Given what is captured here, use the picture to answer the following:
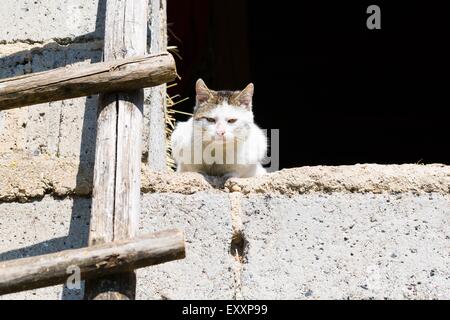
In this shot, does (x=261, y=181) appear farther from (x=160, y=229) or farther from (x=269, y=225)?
(x=160, y=229)

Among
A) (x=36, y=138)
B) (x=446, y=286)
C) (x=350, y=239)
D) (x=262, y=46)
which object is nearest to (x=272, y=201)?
(x=350, y=239)

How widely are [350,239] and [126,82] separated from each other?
0.96 m

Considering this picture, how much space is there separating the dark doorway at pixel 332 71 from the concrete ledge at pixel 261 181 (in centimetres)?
217

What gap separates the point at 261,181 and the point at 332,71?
3.22m

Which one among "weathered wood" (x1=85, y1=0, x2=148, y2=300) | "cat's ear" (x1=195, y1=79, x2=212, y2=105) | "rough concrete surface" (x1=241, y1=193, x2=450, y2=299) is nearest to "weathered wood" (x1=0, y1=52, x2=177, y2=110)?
"weathered wood" (x1=85, y1=0, x2=148, y2=300)

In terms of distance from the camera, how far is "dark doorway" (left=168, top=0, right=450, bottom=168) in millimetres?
5739

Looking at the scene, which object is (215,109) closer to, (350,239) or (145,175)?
(145,175)

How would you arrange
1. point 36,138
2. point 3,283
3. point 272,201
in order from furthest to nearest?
point 36,138 < point 272,201 < point 3,283

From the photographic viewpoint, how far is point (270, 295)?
10.6ft

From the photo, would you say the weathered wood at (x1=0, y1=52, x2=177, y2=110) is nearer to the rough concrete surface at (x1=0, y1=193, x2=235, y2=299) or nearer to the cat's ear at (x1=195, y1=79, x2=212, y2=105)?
the rough concrete surface at (x1=0, y1=193, x2=235, y2=299)

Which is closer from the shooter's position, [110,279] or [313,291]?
[110,279]

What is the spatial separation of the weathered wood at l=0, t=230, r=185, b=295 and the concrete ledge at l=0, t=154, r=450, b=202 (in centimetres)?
71

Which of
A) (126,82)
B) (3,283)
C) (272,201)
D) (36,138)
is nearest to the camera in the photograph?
(3,283)

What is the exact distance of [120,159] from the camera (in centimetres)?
302
